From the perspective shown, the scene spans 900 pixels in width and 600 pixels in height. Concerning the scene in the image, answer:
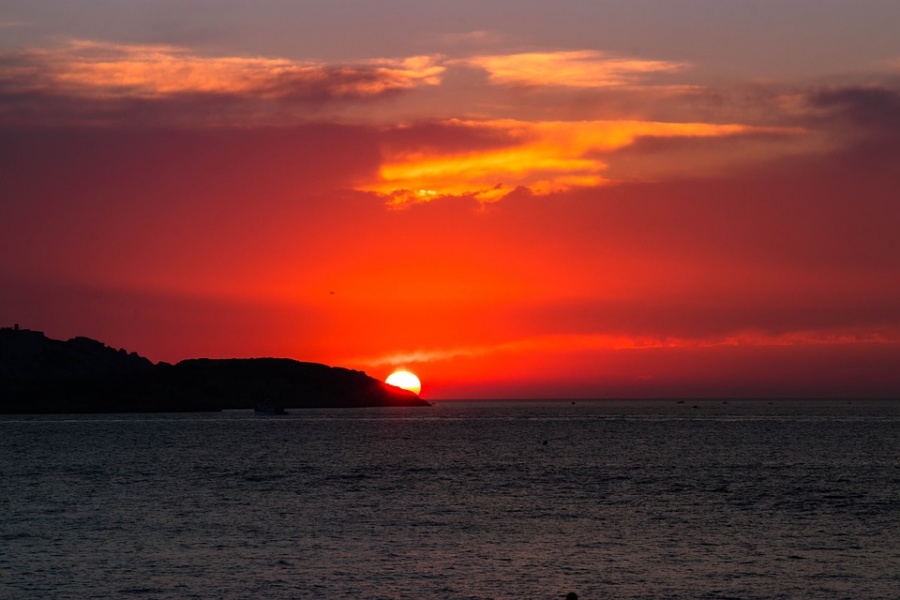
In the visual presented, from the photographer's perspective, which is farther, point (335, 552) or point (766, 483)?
point (766, 483)

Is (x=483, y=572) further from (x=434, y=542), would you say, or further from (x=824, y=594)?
(x=824, y=594)

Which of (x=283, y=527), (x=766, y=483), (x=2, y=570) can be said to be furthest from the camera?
(x=766, y=483)

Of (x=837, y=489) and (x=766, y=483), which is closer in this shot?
(x=837, y=489)

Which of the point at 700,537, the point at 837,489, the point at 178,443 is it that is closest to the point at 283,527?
the point at 700,537

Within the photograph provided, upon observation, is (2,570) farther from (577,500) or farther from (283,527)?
(577,500)

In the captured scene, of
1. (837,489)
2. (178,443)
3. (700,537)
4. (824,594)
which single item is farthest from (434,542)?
(178,443)

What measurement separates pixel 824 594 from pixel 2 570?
37.9 metres

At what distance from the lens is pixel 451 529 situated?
67312mm

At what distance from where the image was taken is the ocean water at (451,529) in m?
50.1

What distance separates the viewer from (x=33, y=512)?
249 ft

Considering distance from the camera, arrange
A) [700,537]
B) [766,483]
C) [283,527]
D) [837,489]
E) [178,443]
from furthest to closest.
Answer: [178,443] < [766,483] < [837,489] < [283,527] < [700,537]

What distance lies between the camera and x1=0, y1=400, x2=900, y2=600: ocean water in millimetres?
50125

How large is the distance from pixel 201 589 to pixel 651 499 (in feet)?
144

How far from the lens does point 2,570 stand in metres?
52.9
